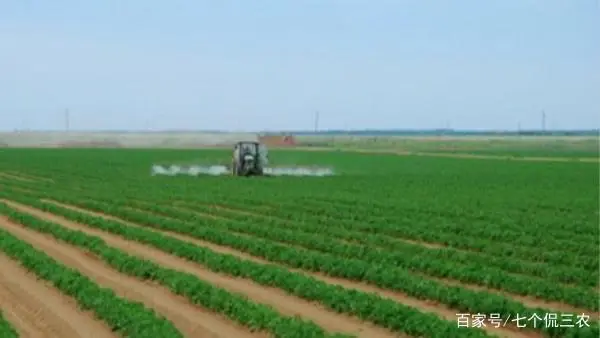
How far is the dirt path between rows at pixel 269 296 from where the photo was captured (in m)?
10.3

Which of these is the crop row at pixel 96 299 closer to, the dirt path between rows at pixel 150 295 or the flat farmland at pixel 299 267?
the flat farmland at pixel 299 267

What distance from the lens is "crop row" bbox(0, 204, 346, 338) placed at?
32.3 ft

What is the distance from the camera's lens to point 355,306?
1096cm

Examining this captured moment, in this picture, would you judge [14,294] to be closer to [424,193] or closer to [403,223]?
[403,223]

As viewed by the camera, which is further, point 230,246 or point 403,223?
point 403,223

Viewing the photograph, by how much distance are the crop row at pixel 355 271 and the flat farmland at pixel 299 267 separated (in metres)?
0.03

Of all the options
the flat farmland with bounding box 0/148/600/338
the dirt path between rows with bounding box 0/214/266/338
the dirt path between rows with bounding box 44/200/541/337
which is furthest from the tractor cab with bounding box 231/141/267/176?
the dirt path between rows with bounding box 44/200/541/337

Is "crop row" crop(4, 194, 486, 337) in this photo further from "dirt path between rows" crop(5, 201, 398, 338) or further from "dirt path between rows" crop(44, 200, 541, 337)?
"dirt path between rows" crop(44, 200, 541, 337)

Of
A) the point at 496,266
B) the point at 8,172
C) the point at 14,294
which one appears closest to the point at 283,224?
the point at 496,266

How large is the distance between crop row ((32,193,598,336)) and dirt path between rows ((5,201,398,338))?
0.65 meters

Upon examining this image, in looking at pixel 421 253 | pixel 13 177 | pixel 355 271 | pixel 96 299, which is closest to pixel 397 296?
pixel 355 271

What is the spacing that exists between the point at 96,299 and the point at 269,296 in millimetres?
2465

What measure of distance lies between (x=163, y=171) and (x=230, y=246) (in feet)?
89.6

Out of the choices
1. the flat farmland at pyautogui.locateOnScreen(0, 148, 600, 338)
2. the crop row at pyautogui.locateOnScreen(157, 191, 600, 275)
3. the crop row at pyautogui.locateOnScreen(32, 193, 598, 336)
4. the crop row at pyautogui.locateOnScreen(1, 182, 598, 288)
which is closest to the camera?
the flat farmland at pyautogui.locateOnScreen(0, 148, 600, 338)
